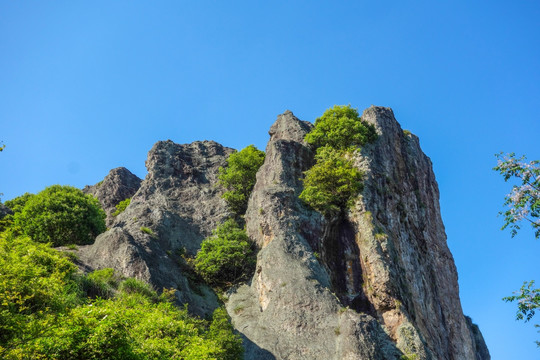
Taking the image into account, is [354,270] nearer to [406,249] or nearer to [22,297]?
[406,249]

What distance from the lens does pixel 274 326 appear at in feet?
109

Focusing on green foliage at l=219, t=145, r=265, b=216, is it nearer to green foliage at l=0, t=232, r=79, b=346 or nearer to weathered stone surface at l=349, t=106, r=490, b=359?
weathered stone surface at l=349, t=106, r=490, b=359

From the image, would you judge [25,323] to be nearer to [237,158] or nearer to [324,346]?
[324,346]

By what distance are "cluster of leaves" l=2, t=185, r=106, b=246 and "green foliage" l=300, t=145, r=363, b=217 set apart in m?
22.4

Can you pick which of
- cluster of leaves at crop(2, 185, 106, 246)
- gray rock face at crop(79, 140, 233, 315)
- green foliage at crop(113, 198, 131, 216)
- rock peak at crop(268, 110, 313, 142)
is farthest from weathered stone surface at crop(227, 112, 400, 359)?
green foliage at crop(113, 198, 131, 216)

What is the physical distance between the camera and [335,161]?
50.3 meters

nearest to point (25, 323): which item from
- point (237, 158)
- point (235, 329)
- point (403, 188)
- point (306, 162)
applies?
point (235, 329)

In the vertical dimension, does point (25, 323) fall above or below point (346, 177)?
below

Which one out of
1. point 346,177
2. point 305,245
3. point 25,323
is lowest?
point 25,323

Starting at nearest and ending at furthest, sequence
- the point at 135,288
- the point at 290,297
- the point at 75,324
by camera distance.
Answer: the point at 75,324
the point at 135,288
the point at 290,297

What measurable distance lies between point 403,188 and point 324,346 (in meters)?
29.9

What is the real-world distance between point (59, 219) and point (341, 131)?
31.8m

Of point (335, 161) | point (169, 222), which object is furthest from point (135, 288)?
point (335, 161)

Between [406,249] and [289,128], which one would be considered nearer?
[406,249]
